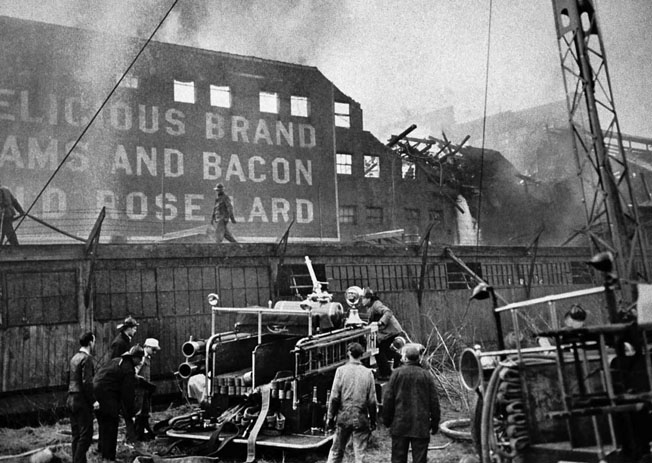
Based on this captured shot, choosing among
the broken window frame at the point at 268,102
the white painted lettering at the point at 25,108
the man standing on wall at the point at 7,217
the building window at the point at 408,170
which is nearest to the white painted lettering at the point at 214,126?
the broken window frame at the point at 268,102

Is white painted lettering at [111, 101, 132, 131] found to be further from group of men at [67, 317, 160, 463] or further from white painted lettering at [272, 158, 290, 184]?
group of men at [67, 317, 160, 463]

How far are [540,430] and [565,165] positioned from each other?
34.3 m

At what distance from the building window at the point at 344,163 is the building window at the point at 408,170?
11.2 ft

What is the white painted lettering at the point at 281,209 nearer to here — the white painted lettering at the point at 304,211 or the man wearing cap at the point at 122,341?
the white painted lettering at the point at 304,211

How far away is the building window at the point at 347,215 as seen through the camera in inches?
1187

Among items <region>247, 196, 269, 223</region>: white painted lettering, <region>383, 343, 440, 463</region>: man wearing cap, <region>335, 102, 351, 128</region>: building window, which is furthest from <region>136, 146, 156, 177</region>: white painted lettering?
<region>383, 343, 440, 463</region>: man wearing cap

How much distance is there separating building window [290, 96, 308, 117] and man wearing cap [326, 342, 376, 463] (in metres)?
22.3

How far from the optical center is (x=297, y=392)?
9422mm

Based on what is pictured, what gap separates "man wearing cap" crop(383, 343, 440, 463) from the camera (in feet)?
24.1

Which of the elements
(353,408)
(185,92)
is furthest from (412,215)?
(353,408)

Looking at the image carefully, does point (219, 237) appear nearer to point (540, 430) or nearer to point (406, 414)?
point (406, 414)

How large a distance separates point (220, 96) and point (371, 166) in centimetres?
897

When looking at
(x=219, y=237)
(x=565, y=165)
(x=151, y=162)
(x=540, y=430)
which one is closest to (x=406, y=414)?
(x=540, y=430)

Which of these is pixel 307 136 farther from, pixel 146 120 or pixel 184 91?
pixel 146 120
